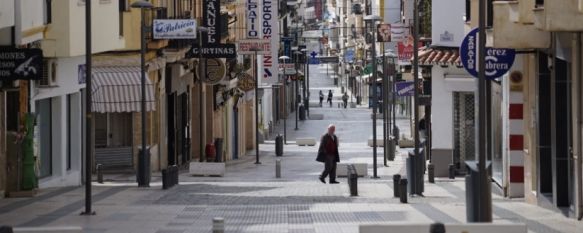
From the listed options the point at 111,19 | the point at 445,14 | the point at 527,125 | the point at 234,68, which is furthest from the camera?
the point at 234,68

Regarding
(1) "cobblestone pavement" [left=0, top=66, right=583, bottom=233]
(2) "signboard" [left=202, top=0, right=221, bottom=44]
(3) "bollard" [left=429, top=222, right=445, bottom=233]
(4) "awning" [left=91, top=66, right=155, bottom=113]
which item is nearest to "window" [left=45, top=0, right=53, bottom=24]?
(1) "cobblestone pavement" [left=0, top=66, right=583, bottom=233]

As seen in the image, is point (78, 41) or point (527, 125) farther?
point (78, 41)

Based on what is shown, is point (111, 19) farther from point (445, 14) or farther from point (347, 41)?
point (347, 41)

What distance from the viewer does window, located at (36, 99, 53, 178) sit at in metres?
32.3

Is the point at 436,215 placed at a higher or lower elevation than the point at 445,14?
lower

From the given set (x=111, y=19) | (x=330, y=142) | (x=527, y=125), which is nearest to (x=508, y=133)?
(x=527, y=125)

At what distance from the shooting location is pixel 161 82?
47.0 meters

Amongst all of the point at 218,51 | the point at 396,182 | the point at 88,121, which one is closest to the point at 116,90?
the point at 218,51

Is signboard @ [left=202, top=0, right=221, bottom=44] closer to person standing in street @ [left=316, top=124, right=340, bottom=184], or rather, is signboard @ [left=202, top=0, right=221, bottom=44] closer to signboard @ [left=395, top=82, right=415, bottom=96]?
signboard @ [left=395, top=82, right=415, bottom=96]

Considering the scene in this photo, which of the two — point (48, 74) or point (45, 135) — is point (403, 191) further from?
point (45, 135)

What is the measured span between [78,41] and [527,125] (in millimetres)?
10644

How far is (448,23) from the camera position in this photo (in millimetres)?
42062

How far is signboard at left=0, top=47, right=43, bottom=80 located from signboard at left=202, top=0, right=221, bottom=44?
23753 millimetres

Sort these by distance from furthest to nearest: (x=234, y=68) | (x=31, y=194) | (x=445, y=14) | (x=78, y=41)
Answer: (x=234, y=68) → (x=445, y=14) → (x=78, y=41) → (x=31, y=194)
